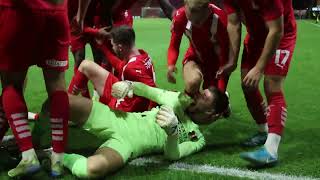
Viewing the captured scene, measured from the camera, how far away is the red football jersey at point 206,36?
3.87 m

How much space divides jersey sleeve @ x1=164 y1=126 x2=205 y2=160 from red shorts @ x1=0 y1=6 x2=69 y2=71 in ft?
2.52

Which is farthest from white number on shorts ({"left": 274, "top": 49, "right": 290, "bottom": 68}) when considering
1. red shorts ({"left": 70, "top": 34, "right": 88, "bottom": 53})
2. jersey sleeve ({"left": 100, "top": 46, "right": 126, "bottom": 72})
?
red shorts ({"left": 70, "top": 34, "right": 88, "bottom": 53})

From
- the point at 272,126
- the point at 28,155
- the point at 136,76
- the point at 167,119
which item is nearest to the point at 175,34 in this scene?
the point at 136,76

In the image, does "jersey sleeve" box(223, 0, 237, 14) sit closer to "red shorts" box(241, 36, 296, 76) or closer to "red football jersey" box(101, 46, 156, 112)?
"red shorts" box(241, 36, 296, 76)

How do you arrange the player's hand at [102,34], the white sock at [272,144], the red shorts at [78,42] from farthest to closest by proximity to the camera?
the red shorts at [78,42]
the player's hand at [102,34]
the white sock at [272,144]

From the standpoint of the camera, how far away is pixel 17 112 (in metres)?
2.82

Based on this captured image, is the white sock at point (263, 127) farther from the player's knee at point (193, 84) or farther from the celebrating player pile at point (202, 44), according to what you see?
the player's knee at point (193, 84)

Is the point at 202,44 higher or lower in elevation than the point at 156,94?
higher

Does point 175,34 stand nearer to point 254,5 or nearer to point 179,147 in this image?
point 254,5

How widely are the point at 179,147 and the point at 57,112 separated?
2.70 feet

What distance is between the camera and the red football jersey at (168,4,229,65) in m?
A: 3.87

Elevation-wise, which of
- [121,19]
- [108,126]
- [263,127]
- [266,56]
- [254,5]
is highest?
[254,5]

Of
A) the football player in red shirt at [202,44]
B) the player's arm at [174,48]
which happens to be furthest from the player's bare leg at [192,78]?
the player's arm at [174,48]

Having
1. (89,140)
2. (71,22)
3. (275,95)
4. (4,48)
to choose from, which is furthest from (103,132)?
(71,22)
